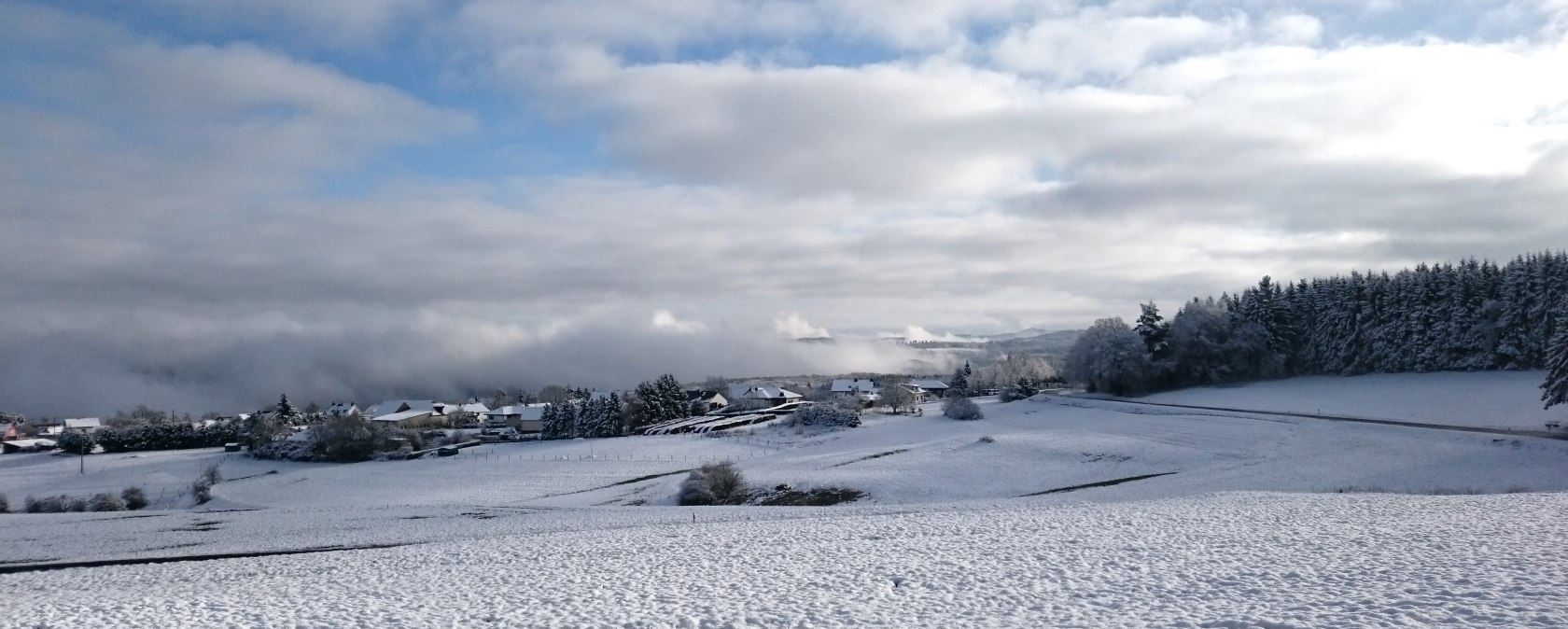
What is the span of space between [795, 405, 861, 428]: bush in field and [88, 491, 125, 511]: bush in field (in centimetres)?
5532

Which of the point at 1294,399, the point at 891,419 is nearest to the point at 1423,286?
the point at 1294,399

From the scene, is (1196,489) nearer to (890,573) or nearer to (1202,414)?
(890,573)

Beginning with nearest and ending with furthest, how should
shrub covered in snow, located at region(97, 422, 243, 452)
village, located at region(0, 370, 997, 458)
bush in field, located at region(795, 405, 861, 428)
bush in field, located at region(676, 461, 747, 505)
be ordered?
bush in field, located at region(676, 461, 747, 505)
bush in field, located at region(795, 405, 861, 428)
village, located at region(0, 370, 997, 458)
shrub covered in snow, located at region(97, 422, 243, 452)

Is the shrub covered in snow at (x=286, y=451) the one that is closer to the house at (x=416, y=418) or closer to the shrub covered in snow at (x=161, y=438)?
the shrub covered in snow at (x=161, y=438)

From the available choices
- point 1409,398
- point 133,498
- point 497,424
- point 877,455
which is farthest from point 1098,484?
point 497,424

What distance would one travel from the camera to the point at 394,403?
5915 inches

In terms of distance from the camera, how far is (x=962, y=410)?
84.5 meters

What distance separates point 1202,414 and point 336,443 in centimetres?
7419

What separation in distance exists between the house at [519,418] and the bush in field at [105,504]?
66249mm

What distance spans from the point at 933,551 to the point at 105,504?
174ft

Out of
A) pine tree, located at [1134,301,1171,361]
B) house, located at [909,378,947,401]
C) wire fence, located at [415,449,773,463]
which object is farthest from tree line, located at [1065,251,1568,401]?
house, located at [909,378,947,401]

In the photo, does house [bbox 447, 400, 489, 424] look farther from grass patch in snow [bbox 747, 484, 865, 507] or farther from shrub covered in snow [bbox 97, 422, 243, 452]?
grass patch in snow [bbox 747, 484, 865, 507]

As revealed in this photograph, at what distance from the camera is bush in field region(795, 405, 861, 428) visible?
282 ft

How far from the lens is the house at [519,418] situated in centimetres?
12269
